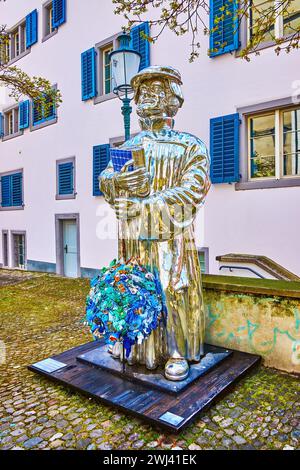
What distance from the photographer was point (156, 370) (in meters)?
2.56

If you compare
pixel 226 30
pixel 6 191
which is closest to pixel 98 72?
pixel 226 30

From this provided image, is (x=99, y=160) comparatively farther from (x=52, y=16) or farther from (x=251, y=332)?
(x=251, y=332)

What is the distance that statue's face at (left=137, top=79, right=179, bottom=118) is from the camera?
2.59 metres

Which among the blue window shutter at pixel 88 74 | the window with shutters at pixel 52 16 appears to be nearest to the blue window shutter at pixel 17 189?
the blue window shutter at pixel 88 74

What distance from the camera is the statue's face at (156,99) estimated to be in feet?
8.50

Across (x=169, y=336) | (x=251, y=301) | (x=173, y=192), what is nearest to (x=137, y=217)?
(x=173, y=192)

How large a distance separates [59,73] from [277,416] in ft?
33.8

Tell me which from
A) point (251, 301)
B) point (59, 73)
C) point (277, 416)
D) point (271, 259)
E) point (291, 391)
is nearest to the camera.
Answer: point (277, 416)

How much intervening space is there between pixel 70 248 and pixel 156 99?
8006mm

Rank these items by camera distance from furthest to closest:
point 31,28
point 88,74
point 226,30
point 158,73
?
point 31,28, point 88,74, point 226,30, point 158,73

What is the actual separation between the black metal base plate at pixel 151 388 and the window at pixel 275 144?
3.91 metres

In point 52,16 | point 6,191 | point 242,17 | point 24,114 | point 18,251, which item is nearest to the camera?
point 242,17

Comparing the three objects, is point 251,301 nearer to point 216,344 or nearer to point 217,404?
point 216,344
